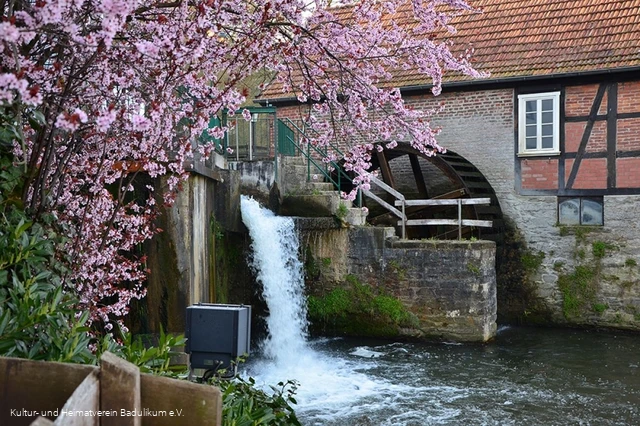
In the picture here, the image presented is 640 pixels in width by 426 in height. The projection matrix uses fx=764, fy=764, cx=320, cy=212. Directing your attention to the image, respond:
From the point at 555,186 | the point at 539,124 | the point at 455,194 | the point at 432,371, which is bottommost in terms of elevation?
the point at 432,371

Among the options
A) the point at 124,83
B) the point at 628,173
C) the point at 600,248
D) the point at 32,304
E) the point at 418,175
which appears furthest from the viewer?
the point at 418,175

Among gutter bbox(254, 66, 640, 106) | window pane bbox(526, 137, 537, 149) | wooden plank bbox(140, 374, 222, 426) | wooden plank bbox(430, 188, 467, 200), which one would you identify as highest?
gutter bbox(254, 66, 640, 106)

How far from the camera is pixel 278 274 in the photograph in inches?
463

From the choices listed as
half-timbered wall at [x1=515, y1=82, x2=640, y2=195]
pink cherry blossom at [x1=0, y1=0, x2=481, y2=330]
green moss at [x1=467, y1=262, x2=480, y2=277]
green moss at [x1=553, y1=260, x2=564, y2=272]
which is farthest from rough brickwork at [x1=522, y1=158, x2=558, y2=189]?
pink cherry blossom at [x1=0, y1=0, x2=481, y2=330]

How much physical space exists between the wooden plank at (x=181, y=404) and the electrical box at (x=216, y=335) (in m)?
1.71

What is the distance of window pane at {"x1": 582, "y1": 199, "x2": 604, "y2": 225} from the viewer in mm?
13398

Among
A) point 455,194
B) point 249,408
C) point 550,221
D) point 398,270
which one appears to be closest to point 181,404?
point 249,408

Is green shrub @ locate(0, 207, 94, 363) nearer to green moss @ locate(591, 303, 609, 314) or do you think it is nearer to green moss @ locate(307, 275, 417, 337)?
green moss @ locate(307, 275, 417, 337)

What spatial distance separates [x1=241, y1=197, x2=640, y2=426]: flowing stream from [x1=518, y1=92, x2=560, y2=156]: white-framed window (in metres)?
3.27

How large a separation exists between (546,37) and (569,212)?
3.29 meters

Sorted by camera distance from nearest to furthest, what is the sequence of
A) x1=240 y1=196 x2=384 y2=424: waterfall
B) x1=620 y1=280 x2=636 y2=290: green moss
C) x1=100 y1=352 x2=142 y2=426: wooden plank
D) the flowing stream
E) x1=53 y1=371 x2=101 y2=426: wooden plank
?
x1=53 y1=371 x2=101 y2=426: wooden plank < x1=100 y1=352 x2=142 y2=426: wooden plank < the flowing stream < x1=240 y1=196 x2=384 y2=424: waterfall < x1=620 y1=280 x2=636 y2=290: green moss

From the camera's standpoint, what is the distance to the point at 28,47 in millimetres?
4102

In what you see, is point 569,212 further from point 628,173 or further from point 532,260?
point 628,173

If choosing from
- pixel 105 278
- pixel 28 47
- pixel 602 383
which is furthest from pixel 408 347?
pixel 28 47
